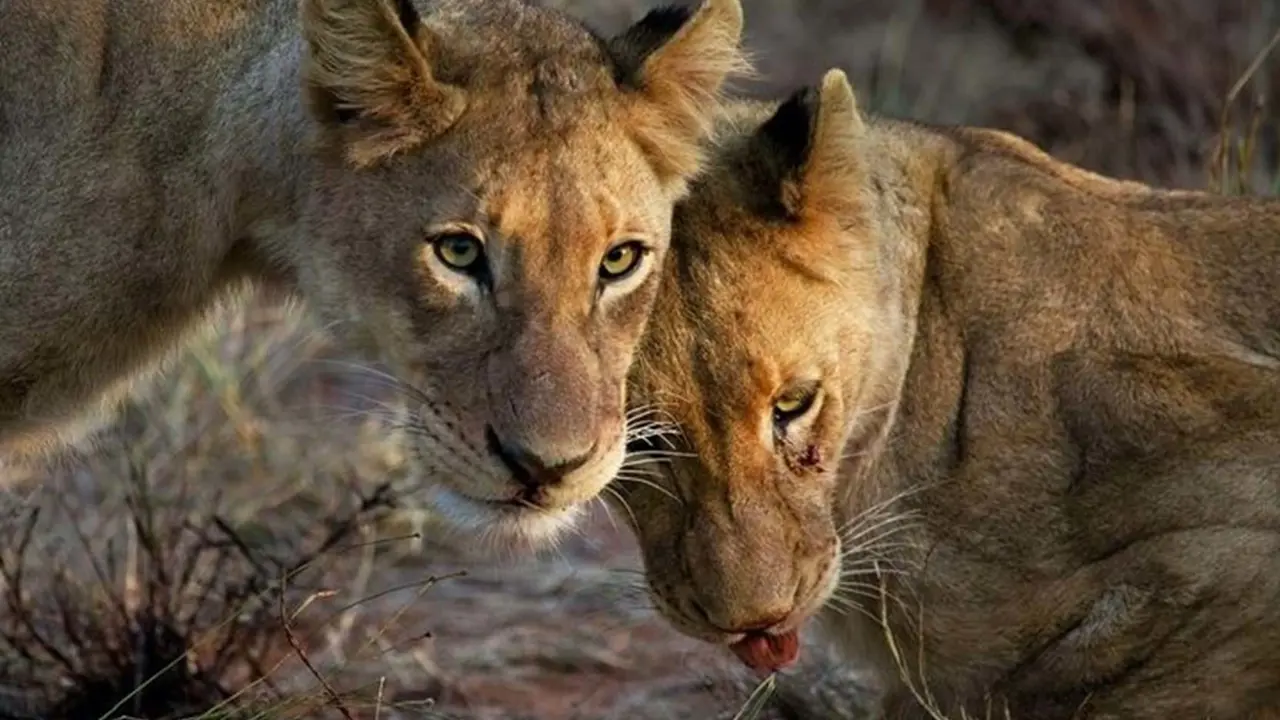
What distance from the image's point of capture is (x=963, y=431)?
3.83 m

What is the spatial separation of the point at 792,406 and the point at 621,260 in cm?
34

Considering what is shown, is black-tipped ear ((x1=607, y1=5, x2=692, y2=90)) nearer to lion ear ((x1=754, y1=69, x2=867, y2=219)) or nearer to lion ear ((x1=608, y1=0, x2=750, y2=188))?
lion ear ((x1=608, y1=0, x2=750, y2=188))

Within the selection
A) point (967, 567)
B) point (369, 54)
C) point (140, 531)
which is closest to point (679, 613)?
point (967, 567)

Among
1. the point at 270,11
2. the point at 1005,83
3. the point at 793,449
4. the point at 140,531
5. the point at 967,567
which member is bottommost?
the point at 1005,83

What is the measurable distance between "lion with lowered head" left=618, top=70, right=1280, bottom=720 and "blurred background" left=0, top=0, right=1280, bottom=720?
428mm

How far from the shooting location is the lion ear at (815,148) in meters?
3.66

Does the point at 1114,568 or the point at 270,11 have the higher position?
the point at 270,11

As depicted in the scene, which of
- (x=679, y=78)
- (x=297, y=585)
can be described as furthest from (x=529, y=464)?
(x=297, y=585)

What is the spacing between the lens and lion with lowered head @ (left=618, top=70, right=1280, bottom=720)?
3539 mm

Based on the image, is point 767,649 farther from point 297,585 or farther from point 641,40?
point 297,585

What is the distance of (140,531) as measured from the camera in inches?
168

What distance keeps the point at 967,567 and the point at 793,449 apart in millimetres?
388

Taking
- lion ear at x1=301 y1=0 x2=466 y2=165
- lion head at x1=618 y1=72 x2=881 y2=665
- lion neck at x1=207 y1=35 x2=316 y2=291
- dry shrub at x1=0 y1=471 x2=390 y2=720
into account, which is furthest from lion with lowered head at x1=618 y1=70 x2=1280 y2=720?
dry shrub at x1=0 y1=471 x2=390 y2=720

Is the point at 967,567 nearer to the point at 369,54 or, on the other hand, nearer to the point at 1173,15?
the point at 369,54
